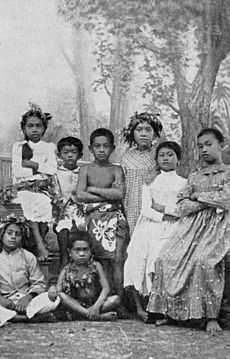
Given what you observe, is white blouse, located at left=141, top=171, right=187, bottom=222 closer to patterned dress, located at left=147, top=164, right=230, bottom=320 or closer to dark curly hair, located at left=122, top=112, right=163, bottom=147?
patterned dress, located at left=147, top=164, right=230, bottom=320

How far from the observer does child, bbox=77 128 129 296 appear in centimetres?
438

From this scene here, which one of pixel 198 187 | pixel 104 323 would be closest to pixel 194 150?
pixel 198 187

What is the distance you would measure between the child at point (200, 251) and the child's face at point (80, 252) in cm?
50

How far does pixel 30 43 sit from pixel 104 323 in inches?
108

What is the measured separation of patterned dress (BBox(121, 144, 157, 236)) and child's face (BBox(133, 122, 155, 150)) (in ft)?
0.18

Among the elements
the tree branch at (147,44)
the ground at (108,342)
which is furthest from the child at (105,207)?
the tree branch at (147,44)

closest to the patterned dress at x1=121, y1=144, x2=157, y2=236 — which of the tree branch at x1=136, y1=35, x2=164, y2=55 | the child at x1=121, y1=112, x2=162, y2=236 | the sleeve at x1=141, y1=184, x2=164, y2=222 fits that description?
the child at x1=121, y1=112, x2=162, y2=236

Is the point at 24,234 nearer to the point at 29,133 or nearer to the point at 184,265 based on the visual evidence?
the point at 29,133

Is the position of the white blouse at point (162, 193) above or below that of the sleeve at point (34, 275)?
above

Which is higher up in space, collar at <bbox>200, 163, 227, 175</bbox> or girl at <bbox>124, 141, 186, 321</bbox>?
collar at <bbox>200, 163, 227, 175</bbox>

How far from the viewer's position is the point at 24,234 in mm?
4430

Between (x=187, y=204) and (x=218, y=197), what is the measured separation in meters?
0.23

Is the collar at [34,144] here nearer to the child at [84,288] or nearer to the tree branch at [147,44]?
the child at [84,288]

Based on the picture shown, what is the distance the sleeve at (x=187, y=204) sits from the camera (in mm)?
4070
